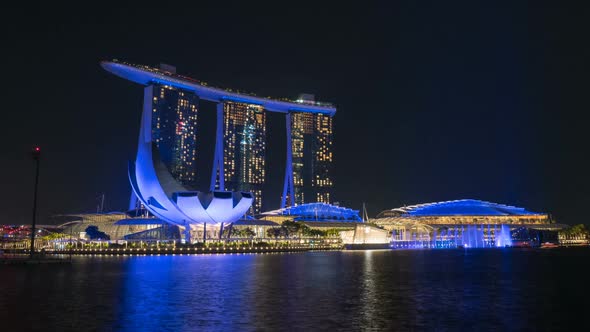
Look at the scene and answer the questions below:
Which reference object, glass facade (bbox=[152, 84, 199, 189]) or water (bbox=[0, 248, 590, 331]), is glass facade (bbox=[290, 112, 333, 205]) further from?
water (bbox=[0, 248, 590, 331])

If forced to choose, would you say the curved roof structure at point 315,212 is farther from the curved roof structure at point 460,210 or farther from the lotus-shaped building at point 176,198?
the lotus-shaped building at point 176,198

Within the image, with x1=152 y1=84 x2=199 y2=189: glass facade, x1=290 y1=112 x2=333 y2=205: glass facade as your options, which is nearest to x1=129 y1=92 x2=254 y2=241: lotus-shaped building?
x1=152 y1=84 x2=199 y2=189: glass facade

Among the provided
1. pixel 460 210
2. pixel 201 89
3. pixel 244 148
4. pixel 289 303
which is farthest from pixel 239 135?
pixel 289 303

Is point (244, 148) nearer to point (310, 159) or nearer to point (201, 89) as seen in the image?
point (310, 159)

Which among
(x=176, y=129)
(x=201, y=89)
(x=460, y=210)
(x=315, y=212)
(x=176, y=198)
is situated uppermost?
(x=201, y=89)

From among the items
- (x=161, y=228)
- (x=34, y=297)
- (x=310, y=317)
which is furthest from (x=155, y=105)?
(x=310, y=317)

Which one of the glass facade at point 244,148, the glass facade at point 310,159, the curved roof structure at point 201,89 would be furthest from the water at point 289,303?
the glass facade at point 310,159
